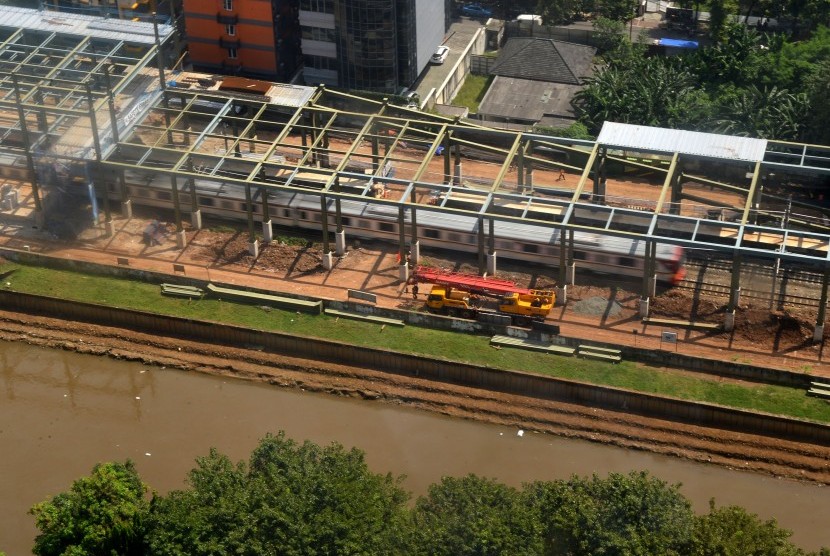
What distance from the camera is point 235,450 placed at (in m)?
48.3

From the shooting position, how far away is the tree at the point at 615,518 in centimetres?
3616

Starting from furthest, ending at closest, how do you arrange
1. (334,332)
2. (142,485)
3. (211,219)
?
(211,219) → (334,332) → (142,485)

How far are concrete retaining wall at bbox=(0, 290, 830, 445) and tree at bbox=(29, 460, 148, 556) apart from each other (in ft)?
45.9

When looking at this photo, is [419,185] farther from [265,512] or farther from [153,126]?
[265,512]

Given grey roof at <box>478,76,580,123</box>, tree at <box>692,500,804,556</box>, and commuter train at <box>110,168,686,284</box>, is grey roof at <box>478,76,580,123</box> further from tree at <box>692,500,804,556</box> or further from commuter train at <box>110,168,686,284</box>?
tree at <box>692,500,804,556</box>

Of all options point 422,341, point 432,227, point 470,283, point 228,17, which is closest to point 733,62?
point 432,227

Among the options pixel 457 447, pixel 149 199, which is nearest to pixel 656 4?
pixel 149 199

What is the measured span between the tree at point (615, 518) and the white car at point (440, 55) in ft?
133

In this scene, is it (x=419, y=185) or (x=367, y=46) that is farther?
(x=367, y=46)

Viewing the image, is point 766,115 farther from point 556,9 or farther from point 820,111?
point 556,9

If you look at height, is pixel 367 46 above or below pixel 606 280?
above

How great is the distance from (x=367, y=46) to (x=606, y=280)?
20852 mm

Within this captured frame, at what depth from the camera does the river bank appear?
4688 cm

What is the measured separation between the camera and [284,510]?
3769 centimetres
